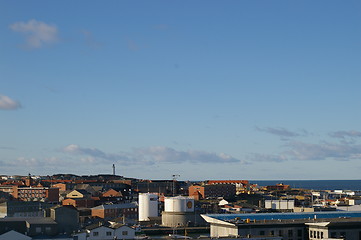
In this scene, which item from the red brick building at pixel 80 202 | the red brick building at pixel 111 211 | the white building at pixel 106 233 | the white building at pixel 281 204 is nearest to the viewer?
the white building at pixel 106 233

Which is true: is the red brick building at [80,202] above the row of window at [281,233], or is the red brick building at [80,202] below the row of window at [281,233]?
above

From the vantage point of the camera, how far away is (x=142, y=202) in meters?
132

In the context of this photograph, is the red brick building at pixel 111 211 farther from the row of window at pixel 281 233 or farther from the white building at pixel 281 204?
the row of window at pixel 281 233

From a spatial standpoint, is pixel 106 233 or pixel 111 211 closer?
pixel 106 233

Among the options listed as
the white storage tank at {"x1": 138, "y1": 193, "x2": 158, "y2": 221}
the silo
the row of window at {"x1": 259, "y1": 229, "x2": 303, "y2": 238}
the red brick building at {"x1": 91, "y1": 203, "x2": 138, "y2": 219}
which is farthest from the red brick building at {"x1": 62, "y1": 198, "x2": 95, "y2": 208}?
the row of window at {"x1": 259, "y1": 229, "x2": 303, "y2": 238}

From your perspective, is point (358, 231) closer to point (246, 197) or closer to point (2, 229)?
point (2, 229)

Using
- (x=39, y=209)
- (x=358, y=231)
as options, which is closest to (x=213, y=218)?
(x=358, y=231)

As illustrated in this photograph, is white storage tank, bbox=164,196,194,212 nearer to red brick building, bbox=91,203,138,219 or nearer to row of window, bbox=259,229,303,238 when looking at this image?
red brick building, bbox=91,203,138,219

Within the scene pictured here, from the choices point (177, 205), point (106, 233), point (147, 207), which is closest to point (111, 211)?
point (147, 207)

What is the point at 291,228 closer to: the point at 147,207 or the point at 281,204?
the point at 147,207

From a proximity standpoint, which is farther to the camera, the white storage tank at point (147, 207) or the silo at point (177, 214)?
the white storage tank at point (147, 207)

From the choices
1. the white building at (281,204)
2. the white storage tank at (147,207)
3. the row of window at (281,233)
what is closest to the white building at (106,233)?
the row of window at (281,233)

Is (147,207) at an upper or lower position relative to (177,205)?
lower

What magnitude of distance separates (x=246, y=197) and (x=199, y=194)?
17.4m
